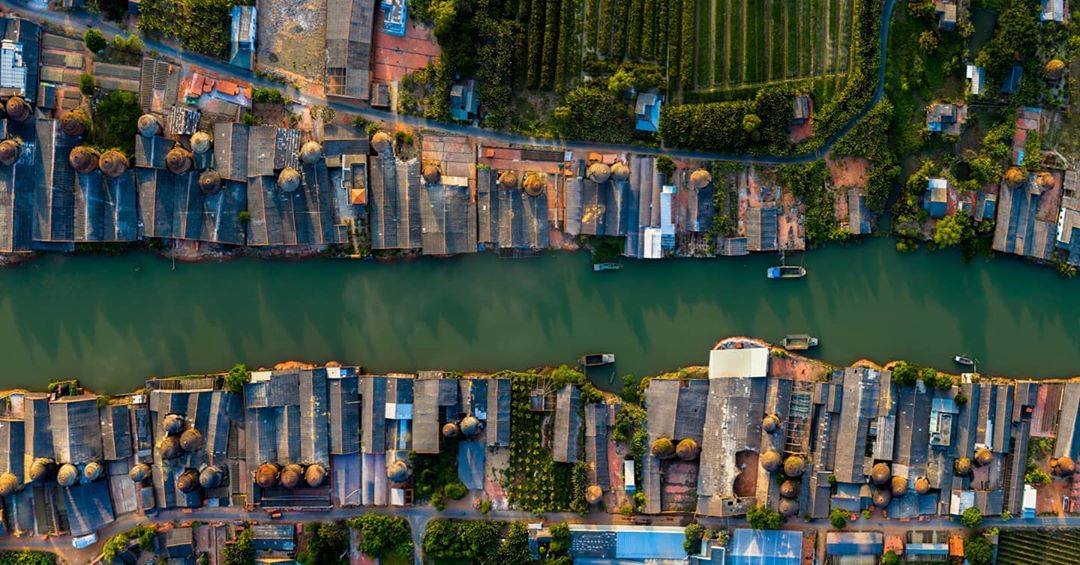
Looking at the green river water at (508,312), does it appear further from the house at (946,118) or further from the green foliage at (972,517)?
the green foliage at (972,517)

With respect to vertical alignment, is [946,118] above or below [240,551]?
above

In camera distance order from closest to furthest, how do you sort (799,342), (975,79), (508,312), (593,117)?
(593,117), (975,79), (799,342), (508,312)

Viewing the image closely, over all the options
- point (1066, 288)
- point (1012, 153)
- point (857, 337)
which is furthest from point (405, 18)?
point (1066, 288)

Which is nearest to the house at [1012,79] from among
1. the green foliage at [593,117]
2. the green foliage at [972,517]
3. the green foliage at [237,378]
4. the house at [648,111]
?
the house at [648,111]

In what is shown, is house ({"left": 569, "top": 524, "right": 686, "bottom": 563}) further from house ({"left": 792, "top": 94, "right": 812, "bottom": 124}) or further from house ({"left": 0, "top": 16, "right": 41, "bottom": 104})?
house ({"left": 0, "top": 16, "right": 41, "bottom": 104})


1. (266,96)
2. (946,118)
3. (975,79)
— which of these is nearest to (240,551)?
(266,96)

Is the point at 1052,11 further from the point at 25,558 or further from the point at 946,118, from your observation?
the point at 25,558

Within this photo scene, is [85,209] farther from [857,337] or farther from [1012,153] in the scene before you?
[1012,153]
